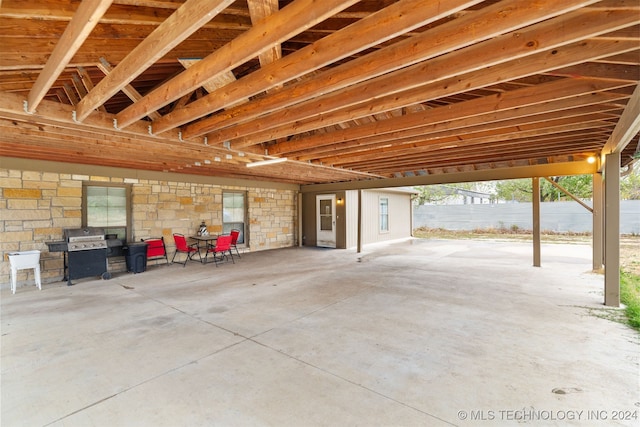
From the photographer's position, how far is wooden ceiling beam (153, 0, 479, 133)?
1.54 meters

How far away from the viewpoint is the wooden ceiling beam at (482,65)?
173cm

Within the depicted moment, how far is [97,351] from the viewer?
2729 millimetres

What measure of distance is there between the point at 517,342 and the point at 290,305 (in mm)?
2656

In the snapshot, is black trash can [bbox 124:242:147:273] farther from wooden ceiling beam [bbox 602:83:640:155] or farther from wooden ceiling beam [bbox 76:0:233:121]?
wooden ceiling beam [bbox 602:83:640:155]

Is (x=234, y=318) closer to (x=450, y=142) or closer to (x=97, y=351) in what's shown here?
(x=97, y=351)

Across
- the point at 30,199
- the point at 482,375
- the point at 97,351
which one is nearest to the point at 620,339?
the point at 482,375

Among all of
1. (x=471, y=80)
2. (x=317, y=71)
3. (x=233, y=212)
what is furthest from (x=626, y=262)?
(x=233, y=212)

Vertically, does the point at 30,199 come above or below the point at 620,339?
above

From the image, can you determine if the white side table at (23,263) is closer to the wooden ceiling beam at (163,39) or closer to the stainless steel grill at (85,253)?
the stainless steel grill at (85,253)

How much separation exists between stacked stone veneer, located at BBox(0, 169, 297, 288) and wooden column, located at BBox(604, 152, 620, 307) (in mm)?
8145

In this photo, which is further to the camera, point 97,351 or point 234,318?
point 234,318

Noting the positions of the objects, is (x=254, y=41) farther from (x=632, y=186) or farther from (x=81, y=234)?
(x=632, y=186)

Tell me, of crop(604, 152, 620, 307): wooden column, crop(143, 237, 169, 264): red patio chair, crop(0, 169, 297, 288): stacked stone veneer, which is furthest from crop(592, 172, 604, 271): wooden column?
crop(143, 237, 169, 264): red patio chair

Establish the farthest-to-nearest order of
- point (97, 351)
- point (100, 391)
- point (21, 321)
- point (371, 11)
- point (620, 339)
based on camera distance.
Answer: point (21, 321) < point (620, 339) < point (97, 351) < point (100, 391) < point (371, 11)
